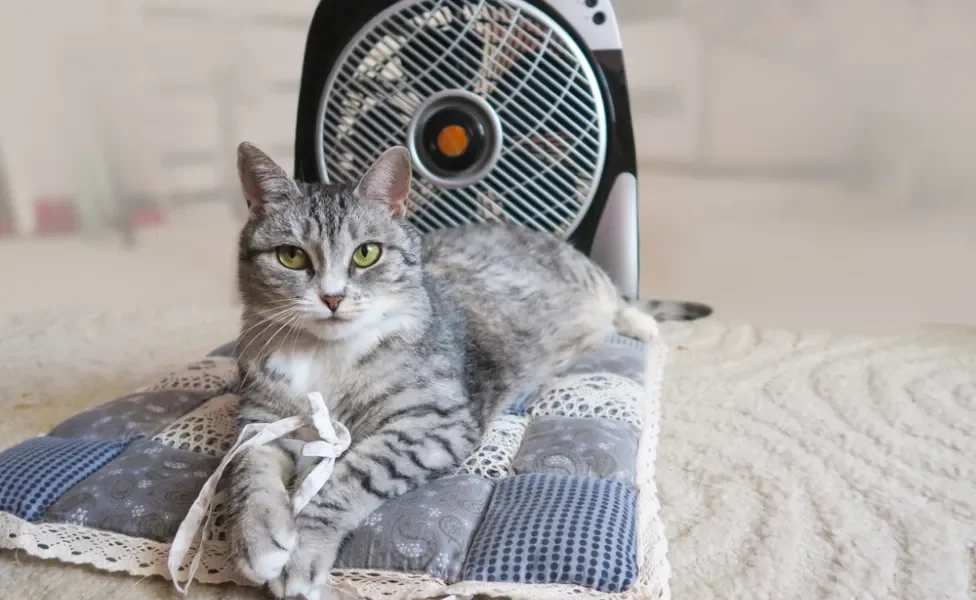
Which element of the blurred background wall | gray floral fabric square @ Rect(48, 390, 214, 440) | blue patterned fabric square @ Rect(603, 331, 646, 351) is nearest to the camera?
gray floral fabric square @ Rect(48, 390, 214, 440)

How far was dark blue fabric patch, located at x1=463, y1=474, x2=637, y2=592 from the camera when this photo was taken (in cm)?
72

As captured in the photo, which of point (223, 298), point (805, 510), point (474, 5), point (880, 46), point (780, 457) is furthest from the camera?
point (223, 298)

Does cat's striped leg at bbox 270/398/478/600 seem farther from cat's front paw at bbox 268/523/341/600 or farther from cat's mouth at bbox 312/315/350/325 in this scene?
cat's mouth at bbox 312/315/350/325

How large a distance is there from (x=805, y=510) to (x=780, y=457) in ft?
0.47

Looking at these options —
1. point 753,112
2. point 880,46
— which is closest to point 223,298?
point 753,112

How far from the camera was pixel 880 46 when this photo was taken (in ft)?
5.57

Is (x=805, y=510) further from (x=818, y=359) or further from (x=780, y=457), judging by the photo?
(x=818, y=359)

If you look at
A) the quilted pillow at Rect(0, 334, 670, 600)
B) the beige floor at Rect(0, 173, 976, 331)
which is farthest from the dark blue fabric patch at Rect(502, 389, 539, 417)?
the beige floor at Rect(0, 173, 976, 331)

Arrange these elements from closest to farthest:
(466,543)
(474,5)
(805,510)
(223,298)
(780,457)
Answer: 1. (466,543)
2. (805,510)
3. (780,457)
4. (474,5)
5. (223,298)

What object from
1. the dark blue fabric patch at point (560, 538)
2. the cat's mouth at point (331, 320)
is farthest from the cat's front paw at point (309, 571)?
the cat's mouth at point (331, 320)

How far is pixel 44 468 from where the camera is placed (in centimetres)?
92

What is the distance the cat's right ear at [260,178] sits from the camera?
913 mm

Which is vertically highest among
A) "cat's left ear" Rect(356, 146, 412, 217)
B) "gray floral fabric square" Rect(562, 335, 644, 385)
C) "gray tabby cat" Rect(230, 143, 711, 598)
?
"cat's left ear" Rect(356, 146, 412, 217)

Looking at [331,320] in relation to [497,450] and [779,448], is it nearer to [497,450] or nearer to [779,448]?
[497,450]
